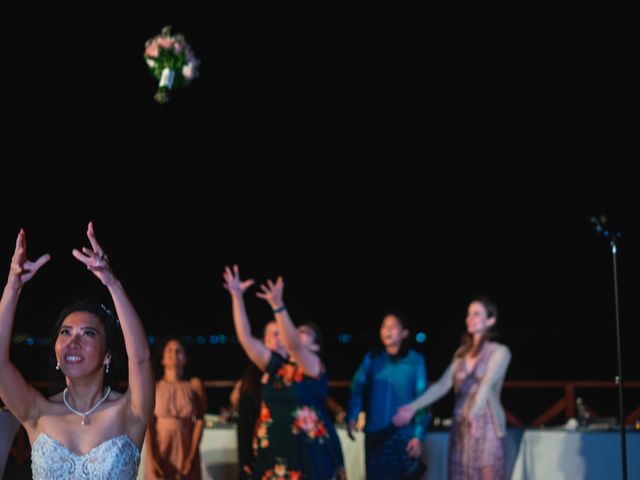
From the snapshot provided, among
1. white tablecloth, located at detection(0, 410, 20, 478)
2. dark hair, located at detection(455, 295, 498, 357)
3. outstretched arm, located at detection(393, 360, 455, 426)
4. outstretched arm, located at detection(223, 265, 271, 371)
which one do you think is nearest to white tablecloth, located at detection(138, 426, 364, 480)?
outstretched arm, located at detection(393, 360, 455, 426)

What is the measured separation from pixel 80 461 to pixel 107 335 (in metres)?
0.43

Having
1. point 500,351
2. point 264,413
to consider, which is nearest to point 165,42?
point 264,413

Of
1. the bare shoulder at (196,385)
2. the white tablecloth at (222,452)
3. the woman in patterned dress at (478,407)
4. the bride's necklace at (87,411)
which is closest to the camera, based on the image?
the bride's necklace at (87,411)

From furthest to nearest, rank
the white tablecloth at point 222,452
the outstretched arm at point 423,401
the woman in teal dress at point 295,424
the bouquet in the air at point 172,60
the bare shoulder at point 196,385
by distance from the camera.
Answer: the white tablecloth at point 222,452, the bare shoulder at point 196,385, the bouquet in the air at point 172,60, the outstretched arm at point 423,401, the woman in teal dress at point 295,424

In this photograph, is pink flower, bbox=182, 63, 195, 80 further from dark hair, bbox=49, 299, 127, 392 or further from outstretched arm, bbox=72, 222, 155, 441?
outstretched arm, bbox=72, 222, 155, 441

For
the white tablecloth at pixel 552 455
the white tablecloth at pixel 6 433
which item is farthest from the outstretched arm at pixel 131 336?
the white tablecloth at pixel 552 455

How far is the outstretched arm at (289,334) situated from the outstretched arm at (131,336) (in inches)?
119

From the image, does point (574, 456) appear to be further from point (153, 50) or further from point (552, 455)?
point (153, 50)

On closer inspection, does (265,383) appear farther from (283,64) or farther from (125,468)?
(283,64)

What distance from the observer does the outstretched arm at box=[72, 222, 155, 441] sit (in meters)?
3.46

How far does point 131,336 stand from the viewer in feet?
11.7

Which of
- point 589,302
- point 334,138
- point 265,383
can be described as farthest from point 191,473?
point 589,302

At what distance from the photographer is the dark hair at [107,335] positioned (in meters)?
3.77

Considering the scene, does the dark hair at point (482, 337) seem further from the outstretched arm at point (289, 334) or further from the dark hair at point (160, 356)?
the dark hair at point (160, 356)
